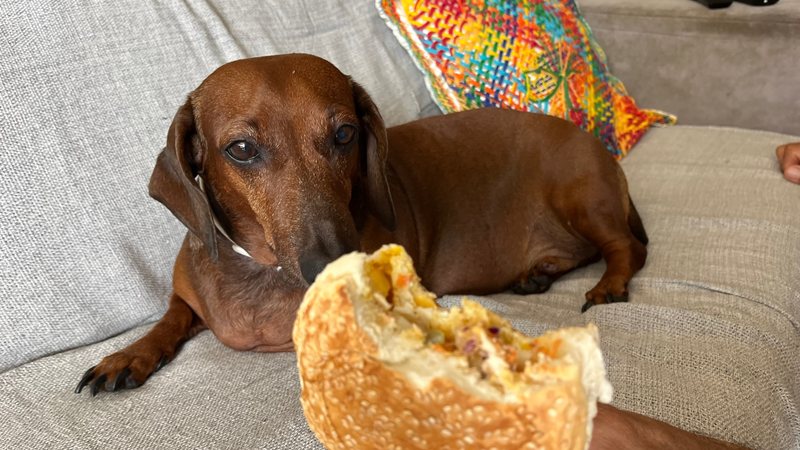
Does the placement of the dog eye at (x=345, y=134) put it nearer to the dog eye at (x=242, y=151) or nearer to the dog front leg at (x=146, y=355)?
the dog eye at (x=242, y=151)

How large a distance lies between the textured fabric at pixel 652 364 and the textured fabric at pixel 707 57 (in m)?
1.05

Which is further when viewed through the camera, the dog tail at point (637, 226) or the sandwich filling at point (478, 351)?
the dog tail at point (637, 226)

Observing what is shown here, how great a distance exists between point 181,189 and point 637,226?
1.37m

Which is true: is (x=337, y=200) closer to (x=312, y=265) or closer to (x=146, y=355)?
(x=312, y=265)

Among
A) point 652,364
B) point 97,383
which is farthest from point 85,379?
point 652,364

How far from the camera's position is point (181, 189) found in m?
1.58

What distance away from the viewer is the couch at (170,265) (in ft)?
4.52

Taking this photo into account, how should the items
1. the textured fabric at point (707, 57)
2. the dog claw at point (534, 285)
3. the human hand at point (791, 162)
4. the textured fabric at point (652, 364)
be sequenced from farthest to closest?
the textured fabric at point (707, 57) < the human hand at point (791, 162) < the dog claw at point (534, 285) < the textured fabric at point (652, 364)

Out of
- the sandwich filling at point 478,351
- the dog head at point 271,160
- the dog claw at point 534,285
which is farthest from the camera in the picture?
the dog claw at point 534,285

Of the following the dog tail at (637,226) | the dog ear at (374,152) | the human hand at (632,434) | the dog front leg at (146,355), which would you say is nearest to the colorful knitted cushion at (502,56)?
the dog tail at (637,226)

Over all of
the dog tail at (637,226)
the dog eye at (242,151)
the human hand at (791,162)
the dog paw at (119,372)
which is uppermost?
the dog eye at (242,151)

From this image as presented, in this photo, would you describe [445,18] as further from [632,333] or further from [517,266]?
[632,333]

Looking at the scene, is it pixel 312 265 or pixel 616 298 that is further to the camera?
pixel 616 298

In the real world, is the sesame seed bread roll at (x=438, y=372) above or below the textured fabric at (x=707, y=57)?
above
